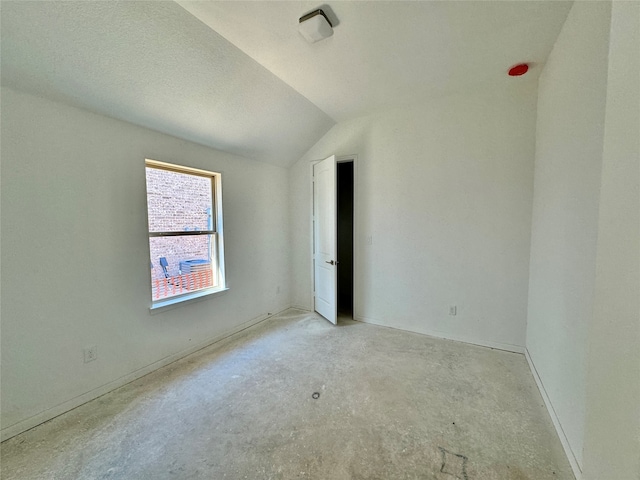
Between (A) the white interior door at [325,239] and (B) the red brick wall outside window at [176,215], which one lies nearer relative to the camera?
(B) the red brick wall outside window at [176,215]

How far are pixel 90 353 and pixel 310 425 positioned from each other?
174 centimetres

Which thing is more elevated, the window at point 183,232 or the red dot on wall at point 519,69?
the red dot on wall at point 519,69

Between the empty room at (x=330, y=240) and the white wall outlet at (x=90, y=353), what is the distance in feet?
0.05

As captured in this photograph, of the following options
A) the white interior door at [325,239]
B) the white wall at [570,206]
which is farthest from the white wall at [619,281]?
the white interior door at [325,239]

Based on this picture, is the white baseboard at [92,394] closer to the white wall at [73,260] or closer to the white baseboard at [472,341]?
the white wall at [73,260]

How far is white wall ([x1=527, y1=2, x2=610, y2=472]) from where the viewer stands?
1.20m

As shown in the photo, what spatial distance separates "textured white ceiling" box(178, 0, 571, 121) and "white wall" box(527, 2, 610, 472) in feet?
0.79

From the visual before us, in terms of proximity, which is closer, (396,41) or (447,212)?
(396,41)

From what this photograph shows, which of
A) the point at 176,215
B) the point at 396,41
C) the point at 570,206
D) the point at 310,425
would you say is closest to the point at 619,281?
the point at 570,206

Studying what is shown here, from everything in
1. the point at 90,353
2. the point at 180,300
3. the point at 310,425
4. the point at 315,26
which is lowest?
the point at 310,425

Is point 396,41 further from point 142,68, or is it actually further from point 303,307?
point 303,307

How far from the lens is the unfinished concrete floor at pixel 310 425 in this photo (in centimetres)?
131

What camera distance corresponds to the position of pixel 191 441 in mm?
1481

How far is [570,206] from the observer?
1461mm
